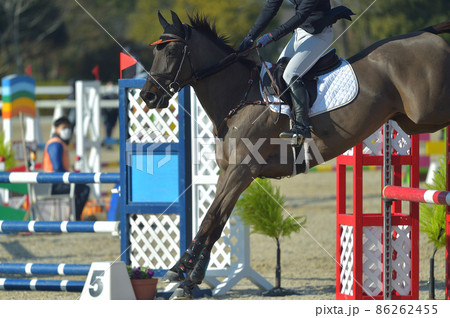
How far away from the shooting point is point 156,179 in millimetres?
6285

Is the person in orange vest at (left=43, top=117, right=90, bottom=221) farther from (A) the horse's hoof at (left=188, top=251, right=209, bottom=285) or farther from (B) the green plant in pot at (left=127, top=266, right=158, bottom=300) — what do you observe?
(A) the horse's hoof at (left=188, top=251, right=209, bottom=285)

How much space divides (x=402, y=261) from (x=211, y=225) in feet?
5.52

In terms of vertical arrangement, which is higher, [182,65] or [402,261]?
[182,65]

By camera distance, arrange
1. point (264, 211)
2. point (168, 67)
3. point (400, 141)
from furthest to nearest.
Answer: point (264, 211), point (400, 141), point (168, 67)

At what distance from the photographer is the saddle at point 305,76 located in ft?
16.4

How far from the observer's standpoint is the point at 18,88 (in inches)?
482

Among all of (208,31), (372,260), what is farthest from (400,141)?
(208,31)

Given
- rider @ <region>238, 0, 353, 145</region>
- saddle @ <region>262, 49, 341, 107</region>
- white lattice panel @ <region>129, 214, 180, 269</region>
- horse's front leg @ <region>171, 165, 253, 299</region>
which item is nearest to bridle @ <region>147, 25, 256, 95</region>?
rider @ <region>238, 0, 353, 145</region>

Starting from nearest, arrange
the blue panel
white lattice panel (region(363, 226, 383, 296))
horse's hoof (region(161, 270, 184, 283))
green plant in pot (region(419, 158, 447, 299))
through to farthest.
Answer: horse's hoof (region(161, 270, 184, 283)), white lattice panel (region(363, 226, 383, 296)), green plant in pot (region(419, 158, 447, 299)), the blue panel

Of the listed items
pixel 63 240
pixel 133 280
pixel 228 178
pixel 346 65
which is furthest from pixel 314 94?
pixel 63 240

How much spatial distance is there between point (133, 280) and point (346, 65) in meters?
2.34

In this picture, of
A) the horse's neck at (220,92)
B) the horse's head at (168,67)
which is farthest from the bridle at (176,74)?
the horse's neck at (220,92)

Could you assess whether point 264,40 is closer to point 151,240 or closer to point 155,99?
point 155,99

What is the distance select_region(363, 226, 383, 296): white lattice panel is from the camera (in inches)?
221
